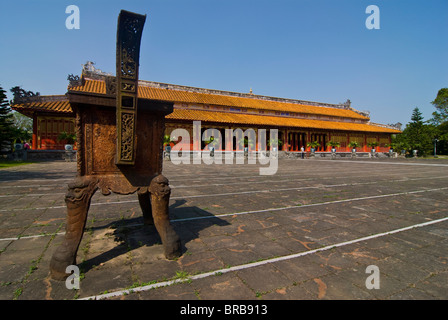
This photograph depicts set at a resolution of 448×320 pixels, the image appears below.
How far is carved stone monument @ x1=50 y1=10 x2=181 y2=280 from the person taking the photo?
86.1 inches

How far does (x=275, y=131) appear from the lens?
1098 inches

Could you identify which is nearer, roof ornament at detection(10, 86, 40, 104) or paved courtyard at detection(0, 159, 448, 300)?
paved courtyard at detection(0, 159, 448, 300)

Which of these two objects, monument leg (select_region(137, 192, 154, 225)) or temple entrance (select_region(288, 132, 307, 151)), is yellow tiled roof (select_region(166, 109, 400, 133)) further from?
monument leg (select_region(137, 192, 154, 225))

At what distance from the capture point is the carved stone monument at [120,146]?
2.19 meters

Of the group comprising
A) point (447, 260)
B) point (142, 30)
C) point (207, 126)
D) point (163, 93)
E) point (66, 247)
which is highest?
point (163, 93)

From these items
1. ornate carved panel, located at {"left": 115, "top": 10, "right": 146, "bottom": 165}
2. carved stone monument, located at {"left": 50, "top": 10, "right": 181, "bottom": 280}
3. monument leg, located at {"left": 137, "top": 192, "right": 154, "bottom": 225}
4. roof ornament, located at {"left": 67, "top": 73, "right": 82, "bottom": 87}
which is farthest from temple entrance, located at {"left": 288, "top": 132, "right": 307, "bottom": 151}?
ornate carved panel, located at {"left": 115, "top": 10, "right": 146, "bottom": 165}

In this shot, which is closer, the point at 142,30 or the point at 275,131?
the point at 142,30

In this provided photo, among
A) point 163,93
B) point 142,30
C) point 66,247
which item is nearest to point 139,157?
point 66,247

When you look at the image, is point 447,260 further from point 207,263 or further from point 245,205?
point 245,205

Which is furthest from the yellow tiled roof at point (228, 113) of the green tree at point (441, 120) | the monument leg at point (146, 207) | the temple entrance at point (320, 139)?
the monument leg at point (146, 207)

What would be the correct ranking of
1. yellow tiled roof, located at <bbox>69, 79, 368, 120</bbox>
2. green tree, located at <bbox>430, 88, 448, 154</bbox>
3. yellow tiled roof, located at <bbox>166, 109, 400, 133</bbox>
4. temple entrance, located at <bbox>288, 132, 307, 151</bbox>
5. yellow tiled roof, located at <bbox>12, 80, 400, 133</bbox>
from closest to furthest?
yellow tiled roof, located at <bbox>12, 80, 400, 133</bbox> → yellow tiled roof, located at <bbox>69, 79, 368, 120</bbox> → yellow tiled roof, located at <bbox>166, 109, 400, 133</bbox> → temple entrance, located at <bbox>288, 132, 307, 151</bbox> → green tree, located at <bbox>430, 88, 448, 154</bbox>

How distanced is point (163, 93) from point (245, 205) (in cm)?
2404

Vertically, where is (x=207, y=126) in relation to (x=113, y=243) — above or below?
above

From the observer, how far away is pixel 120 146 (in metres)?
2.27
